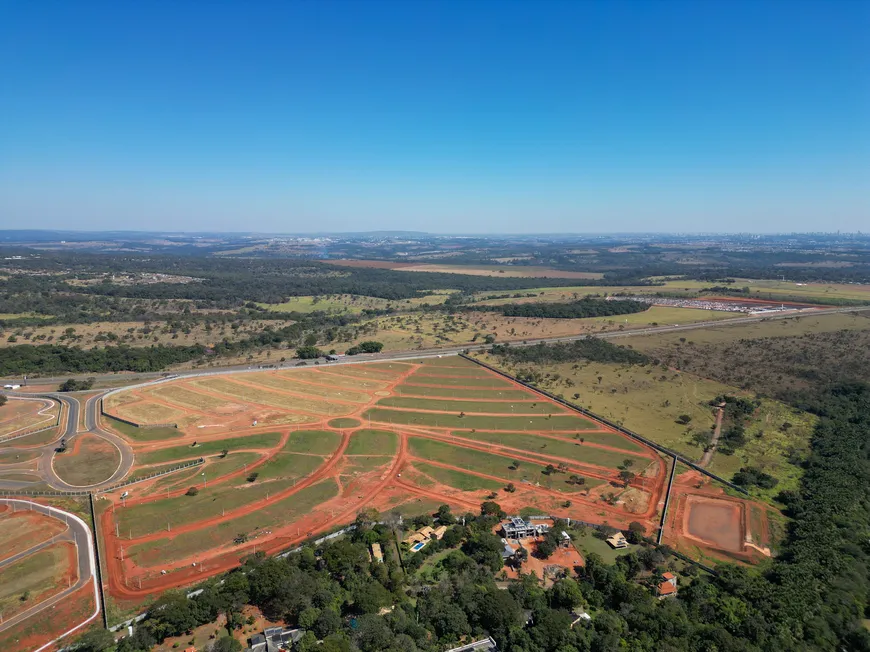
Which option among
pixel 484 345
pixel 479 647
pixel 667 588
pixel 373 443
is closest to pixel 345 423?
pixel 373 443

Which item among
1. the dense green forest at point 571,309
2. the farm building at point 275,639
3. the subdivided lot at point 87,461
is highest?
the dense green forest at point 571,309

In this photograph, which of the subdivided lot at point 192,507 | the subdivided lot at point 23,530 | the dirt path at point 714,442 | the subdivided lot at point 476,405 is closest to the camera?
the subdivided lot at point 23,530

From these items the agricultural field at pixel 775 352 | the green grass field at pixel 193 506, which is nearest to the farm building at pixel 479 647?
the green grass field at pixel 193 506

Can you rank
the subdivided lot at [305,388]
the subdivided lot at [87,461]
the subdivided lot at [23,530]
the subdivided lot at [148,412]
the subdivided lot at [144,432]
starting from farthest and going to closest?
the subdivided lot at [305,388] < the subdivided lot at [148,412] < the subdivided lot at [144,432] < the subdivided lot at [87,461] < the subdivided lot at [23,530]

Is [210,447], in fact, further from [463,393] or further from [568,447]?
[568,447]

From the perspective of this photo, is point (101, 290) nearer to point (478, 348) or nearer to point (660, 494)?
point (478, 348)

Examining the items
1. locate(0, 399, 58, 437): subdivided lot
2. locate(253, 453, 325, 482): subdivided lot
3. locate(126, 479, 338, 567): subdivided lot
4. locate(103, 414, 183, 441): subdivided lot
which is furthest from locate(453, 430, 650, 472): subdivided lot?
locate(0, 399, 58, 437): subdivided lot

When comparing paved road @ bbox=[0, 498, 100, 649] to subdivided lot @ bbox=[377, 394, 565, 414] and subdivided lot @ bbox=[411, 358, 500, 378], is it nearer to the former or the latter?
subdivided lot @ bbox=[377, 394, 565, 414]

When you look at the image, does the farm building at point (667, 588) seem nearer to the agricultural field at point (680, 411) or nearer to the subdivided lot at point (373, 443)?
the agricultural field at point (680, 411)
